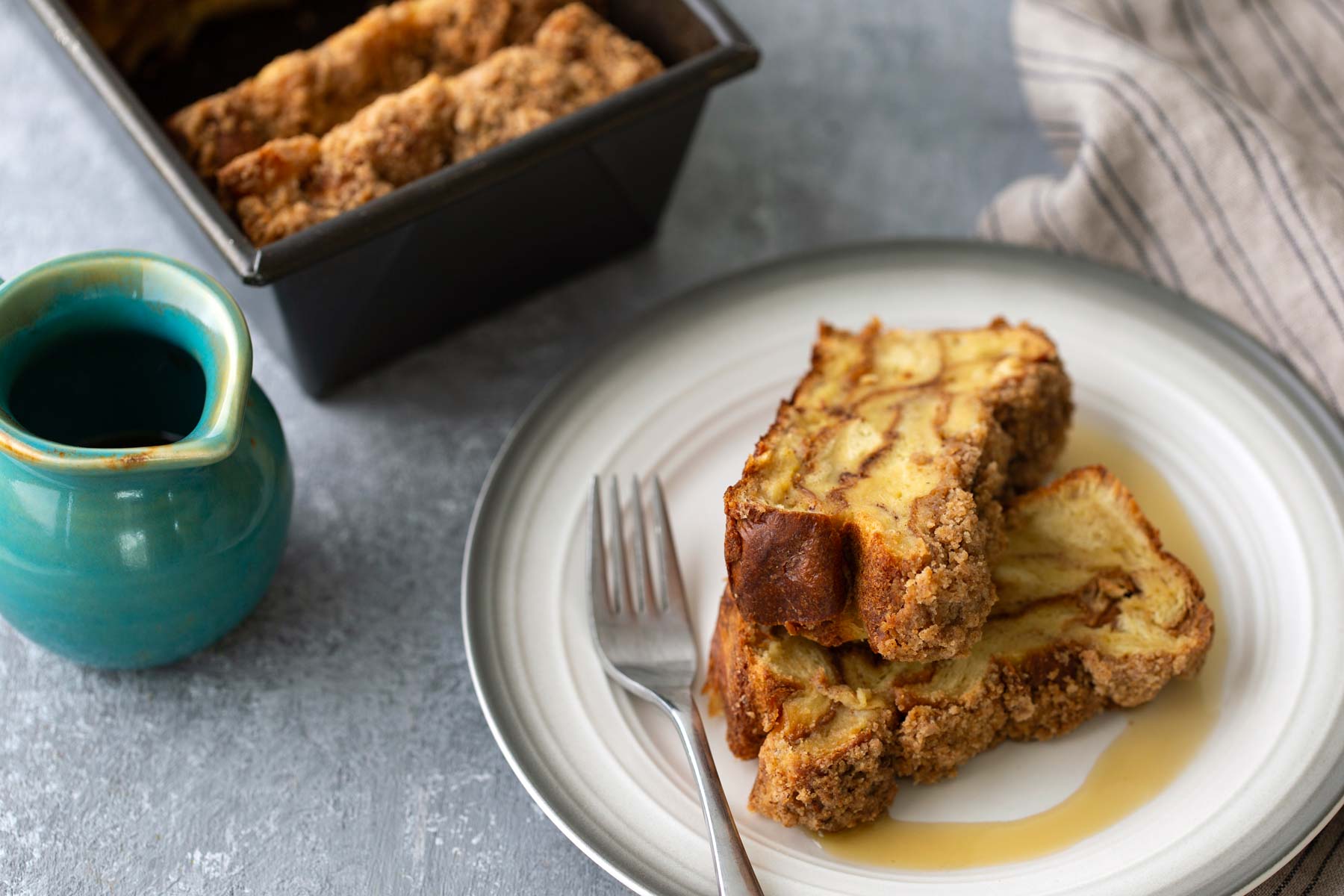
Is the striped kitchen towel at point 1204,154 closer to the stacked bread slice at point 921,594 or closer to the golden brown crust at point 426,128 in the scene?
the stacked bread slice at point 921,594

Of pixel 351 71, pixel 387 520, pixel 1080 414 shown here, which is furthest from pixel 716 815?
pixel 351 71

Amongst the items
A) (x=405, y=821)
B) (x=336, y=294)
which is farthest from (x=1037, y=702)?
(x=336, y=294)

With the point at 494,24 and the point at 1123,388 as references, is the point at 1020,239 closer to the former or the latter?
the point at 1123,388

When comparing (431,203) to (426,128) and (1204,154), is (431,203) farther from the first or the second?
(1204,154)

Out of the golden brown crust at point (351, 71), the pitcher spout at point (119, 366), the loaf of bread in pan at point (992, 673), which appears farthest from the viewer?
the golden brown crust at point (351, 71)

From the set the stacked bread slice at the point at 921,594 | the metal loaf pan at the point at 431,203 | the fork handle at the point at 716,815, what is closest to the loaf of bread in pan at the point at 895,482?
the stacked bread slice at the point at 921,594

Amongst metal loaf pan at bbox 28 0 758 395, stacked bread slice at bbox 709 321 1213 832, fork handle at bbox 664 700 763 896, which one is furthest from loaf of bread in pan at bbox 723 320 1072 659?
metal loaf pan at bbox 28 0 758 395

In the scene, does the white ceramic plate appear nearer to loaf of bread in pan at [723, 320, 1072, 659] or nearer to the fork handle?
the fork handle
